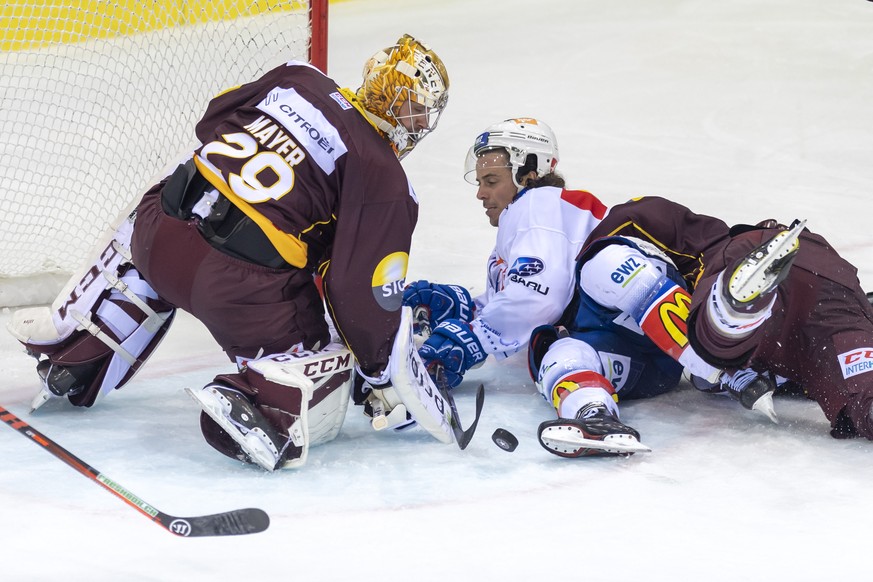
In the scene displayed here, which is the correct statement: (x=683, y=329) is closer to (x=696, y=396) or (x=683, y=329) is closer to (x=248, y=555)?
(x=696, y=396)

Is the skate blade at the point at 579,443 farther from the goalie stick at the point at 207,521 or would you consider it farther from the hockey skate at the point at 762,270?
the goalie stick at the point at 207,521

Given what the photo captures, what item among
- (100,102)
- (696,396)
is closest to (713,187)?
(696,396)

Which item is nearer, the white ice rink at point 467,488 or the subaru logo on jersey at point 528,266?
the white ice rink at point 467,488

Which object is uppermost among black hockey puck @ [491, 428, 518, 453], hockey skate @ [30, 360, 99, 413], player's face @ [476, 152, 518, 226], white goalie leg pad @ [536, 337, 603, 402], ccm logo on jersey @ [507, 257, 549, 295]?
player's face @ [476, 152, 518, 226]

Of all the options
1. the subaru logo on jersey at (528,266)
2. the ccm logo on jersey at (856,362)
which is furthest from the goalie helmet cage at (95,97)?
the ccm logo on jersey at (856,362)

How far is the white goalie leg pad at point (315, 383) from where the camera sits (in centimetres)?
263

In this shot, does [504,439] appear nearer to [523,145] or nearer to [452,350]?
[452,350]

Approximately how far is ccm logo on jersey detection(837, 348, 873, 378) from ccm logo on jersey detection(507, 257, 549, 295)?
78cm

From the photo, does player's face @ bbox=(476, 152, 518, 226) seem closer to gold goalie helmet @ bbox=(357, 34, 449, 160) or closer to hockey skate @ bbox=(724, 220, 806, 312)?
gold goalie helmet @ bbox=(357, 34, 449, 160)

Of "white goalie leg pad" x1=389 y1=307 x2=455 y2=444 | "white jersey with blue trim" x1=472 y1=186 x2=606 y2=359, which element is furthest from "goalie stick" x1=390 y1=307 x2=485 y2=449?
"white jersey with blue trim" x1=472 y1=186 x2=606 y2=359

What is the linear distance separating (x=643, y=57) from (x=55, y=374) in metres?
4.25

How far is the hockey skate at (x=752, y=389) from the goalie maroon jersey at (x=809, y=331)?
37mm

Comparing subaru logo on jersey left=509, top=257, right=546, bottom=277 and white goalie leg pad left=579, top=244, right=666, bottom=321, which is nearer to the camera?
white goalie leg pad left=579, top=244, right=666, bottom=321

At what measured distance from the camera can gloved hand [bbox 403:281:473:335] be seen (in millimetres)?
3564
